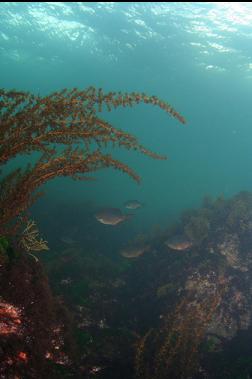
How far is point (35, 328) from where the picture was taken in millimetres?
3781

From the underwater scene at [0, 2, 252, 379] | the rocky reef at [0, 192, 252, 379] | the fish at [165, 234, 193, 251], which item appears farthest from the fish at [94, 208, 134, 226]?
the fish at [165, 234, 193, 251]

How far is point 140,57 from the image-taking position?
3806 centimetres

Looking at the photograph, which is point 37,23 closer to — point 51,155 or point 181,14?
point 181,14

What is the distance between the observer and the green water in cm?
2688

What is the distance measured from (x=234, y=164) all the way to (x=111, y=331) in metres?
119

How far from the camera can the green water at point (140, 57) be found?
88.2 ft

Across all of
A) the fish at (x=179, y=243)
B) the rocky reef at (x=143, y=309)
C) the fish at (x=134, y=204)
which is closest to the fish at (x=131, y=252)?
the rocky reef at (x=143, y=309)

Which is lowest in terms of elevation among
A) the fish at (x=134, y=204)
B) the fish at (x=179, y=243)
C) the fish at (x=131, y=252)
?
the fish at (x=131, y=252)

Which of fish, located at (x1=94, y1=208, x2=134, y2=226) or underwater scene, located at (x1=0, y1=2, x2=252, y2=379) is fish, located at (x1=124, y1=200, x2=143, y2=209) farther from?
fish, located at (x1=94, y1=208, x2=134, y2=226)

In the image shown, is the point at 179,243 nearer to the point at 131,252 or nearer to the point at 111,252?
the point at 131,252

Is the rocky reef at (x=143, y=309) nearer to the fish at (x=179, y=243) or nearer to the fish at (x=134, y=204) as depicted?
the fish at (x=179, y=243)

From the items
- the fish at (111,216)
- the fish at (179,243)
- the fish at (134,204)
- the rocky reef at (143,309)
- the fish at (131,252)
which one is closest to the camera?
the rocky reef at (143,309)

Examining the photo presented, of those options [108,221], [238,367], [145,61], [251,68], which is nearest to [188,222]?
[108,221]

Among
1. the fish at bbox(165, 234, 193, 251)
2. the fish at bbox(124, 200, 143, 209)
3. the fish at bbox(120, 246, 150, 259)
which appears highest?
the fish at bbox(165, 234, 193, 251)
